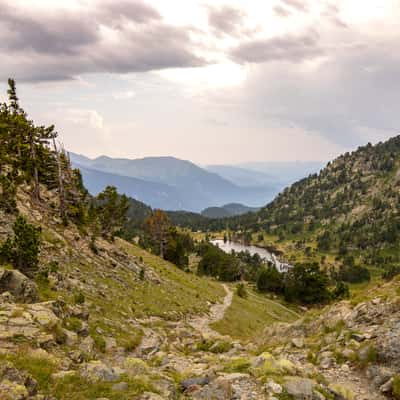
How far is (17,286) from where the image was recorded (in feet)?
70.3

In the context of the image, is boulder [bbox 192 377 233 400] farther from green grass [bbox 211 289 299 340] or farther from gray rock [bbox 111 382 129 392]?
green grass [bbox 211 289 299 340]

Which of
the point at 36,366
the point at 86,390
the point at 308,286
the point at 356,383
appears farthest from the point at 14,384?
the point at 308,286

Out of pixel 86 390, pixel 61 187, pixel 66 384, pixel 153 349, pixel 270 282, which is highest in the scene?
pixel 61 187

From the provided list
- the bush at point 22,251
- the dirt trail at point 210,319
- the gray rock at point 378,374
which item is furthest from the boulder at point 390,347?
the bush at point 22,251

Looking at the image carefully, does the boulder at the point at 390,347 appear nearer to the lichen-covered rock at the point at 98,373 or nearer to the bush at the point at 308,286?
the lichen-covered rock at the point at 98,373

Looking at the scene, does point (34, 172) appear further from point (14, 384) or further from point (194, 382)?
point (194, 382)

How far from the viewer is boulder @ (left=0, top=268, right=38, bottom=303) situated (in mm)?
21031

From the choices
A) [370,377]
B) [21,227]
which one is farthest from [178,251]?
[370,377]

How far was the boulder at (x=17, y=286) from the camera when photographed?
21031 millimetres

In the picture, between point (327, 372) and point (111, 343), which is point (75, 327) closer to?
point (111, 343)

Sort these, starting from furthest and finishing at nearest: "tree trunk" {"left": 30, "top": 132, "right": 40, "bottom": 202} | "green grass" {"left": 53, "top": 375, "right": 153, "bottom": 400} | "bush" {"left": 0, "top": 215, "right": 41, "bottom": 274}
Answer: "tree trunk" {"left": 30, "top": 132, "right": 40, "bottom": 202}, "bush" {"left": 0, "top": 215, "right": 41, "bottom": 274}, "green grass" {"left": 53, "top": 375, "right": 153, "bottom": 400}

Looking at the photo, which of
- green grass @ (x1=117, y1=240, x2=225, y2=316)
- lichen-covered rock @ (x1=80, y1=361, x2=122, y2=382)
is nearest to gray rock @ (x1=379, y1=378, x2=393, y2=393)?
lichen-covered rock @ (x1=80, y1=361, x2=122, y2=382)

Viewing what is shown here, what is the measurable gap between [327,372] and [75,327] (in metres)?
15.0

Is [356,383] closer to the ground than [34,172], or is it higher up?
closer to the ground
